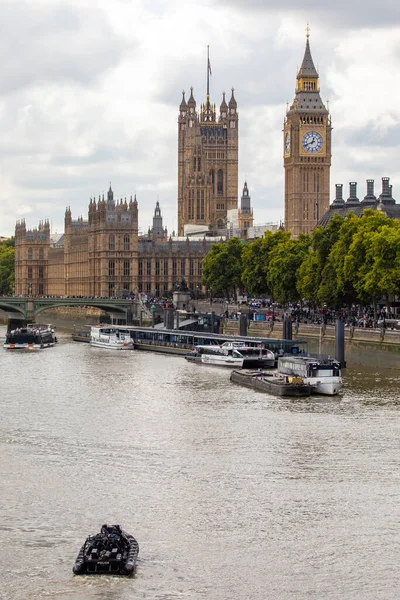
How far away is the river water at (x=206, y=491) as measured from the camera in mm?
34656

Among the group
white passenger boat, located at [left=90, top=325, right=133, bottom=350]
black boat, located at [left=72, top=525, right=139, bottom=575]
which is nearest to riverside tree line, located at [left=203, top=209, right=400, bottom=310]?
white passenger boat, located at [left=90, top=325, right=133, bottom=350]

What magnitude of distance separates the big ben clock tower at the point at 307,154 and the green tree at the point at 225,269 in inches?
1261

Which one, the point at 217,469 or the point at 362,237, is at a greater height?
the point at 362,237

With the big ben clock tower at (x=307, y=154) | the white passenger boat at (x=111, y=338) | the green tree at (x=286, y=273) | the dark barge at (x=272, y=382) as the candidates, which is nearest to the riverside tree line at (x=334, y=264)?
the green tree at (x=286, y=273)

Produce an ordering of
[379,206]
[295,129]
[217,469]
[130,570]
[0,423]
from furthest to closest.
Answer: [295,129]
[379,206]
[0,423]
[217,469]
[130,570]

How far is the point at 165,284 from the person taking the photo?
187 meters

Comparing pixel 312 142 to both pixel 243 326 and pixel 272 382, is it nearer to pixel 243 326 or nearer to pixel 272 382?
pixel 243 326

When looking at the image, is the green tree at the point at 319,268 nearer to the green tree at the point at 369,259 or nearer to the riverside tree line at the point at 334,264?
the riverside tree line at the point at 334,264

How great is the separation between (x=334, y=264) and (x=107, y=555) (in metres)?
67.1

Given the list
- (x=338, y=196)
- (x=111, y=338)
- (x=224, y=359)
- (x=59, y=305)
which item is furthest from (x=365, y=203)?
(x=224, y=359)

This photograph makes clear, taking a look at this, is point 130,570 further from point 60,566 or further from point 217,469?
point 217,469

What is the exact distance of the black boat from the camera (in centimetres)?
3478

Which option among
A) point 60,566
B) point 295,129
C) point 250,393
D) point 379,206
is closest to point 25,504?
point 60,566

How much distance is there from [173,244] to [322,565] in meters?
156
